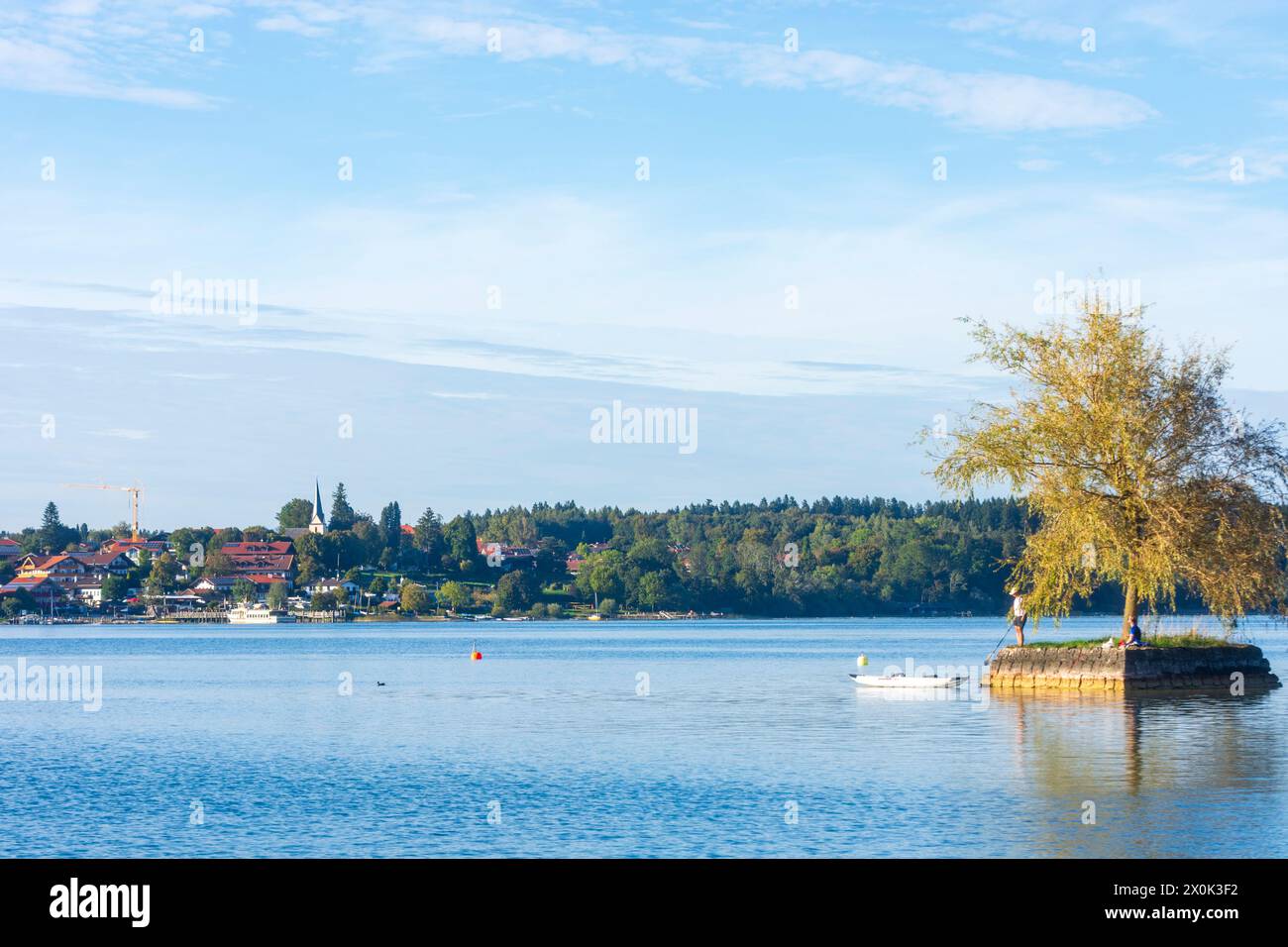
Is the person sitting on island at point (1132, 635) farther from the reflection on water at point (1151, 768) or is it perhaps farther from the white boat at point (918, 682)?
the white boat at point (918, 682)

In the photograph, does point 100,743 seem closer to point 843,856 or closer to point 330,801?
point 330,801

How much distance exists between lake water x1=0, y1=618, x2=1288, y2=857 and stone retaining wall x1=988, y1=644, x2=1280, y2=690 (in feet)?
4.34

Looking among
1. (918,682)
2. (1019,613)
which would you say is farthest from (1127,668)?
(918,682)

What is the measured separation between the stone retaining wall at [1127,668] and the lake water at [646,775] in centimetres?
132

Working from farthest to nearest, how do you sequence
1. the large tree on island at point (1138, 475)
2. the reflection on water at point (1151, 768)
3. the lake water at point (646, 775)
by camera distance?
the large tree on island at point (1138, 475), the lake water at point (646, 775), the reflection on water at point (1151, 768)

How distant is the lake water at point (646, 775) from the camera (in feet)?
79.4

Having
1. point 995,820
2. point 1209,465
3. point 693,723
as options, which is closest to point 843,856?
point 995,820

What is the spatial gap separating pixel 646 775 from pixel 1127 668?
74.8 feet

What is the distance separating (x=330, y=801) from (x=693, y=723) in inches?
682

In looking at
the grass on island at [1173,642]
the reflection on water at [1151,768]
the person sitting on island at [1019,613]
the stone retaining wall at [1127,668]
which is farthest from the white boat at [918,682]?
the reflection on water at [1151,768]

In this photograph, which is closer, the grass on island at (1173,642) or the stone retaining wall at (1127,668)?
the stone retaining wall at (1127,668)

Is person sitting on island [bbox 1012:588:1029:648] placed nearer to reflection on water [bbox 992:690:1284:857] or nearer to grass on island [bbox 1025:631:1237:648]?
grass on island [bbox 1025:631:1237:648]

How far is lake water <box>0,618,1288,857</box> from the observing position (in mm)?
24203

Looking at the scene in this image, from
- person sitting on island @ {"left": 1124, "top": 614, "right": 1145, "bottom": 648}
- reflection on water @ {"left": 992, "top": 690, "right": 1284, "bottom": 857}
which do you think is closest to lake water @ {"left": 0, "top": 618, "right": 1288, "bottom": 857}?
reflection on water @ {"left": 992, "top": 690, "right": 1284, "bottom": 857}
